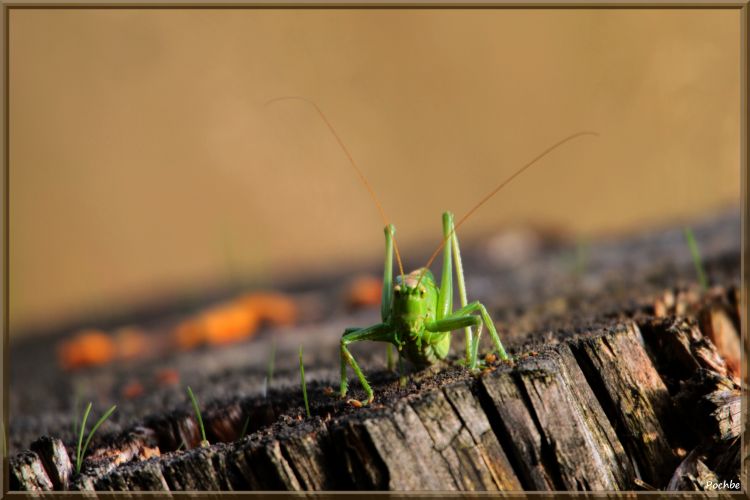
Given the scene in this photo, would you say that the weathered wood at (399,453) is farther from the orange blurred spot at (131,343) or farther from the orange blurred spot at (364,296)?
the orange blurred spot at (131,343)

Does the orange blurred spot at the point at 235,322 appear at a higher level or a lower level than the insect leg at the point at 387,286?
lower

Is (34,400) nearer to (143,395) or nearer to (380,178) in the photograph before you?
(143,395)

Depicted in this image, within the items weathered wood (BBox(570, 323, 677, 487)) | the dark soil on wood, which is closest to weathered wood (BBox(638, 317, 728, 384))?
the dark soil on wood

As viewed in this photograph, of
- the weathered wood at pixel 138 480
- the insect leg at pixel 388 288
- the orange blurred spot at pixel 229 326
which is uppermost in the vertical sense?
the insect leg at pixel 388 288

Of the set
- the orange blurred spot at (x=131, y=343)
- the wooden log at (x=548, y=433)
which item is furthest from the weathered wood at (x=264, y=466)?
the orange blurred spot at (x=131, y=343)

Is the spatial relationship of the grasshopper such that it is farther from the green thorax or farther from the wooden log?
the wooden log

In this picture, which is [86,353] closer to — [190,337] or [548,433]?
[190,337]

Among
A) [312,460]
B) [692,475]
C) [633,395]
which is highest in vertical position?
[633,395]

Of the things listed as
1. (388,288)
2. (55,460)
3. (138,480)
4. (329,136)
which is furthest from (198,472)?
(329,136)
